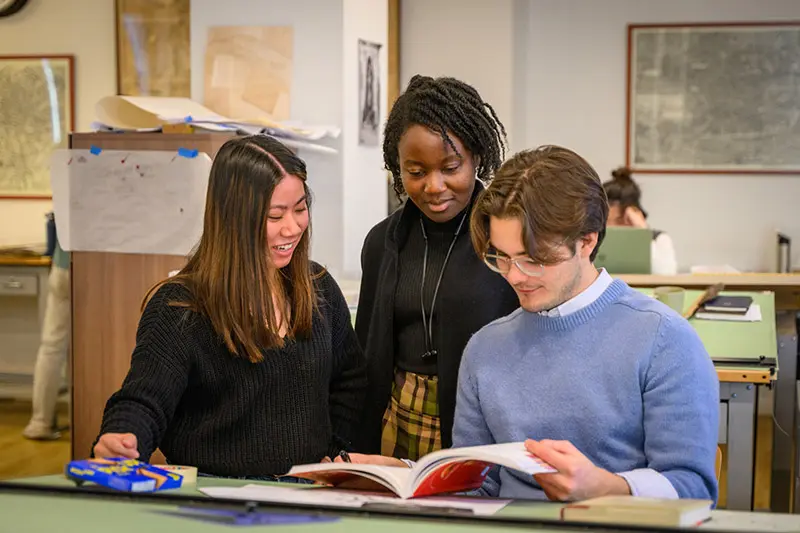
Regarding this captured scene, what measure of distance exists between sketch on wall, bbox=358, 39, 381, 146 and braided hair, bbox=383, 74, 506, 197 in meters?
1.49

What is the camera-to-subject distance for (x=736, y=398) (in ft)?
9.73

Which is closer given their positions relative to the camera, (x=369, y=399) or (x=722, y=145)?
(x=369, y=399)

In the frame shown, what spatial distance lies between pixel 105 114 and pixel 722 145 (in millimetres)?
4137

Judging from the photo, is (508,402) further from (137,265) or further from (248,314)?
(137,265)

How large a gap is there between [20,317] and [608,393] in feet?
14.1

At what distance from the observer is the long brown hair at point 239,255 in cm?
173

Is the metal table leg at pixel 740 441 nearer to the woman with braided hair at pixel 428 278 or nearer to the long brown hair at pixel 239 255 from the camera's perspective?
the woman with braided hair at pixel 428 278

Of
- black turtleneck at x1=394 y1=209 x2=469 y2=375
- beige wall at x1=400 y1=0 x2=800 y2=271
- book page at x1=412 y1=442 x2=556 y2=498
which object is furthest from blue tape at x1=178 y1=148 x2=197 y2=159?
beige wall at x1=400 y1=0 x2=800 y2=271

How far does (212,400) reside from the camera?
1740mm

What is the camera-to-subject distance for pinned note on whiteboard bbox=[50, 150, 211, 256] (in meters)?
3.12

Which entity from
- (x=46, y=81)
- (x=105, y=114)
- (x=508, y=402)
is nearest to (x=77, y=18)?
(x=46, y=81)

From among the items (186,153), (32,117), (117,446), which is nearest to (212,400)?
(117,446)

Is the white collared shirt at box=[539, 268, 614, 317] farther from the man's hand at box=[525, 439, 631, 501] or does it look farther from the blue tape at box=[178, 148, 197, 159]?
the blue tape at box=[178, 148, 197, 159]

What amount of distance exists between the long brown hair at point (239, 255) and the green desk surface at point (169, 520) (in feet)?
1.23
